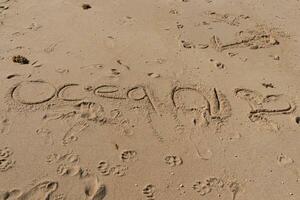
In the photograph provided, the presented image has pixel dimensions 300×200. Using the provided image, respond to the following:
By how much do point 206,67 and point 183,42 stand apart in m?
0.62

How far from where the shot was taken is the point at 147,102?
4.02m

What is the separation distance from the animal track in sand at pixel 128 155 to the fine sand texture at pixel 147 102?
15 mm

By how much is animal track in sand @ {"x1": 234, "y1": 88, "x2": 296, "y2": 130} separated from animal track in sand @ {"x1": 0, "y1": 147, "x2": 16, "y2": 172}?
7.81 feet

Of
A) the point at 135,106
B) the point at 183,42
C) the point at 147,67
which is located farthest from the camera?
the point at 183,42

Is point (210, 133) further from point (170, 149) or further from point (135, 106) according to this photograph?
point (135, 106)

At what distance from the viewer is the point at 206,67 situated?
4.59m

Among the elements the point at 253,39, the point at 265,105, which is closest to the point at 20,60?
the point at 265,105

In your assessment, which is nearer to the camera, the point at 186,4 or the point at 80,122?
the point at 80,122

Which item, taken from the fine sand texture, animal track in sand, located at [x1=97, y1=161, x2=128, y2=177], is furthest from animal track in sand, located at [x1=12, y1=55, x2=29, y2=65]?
animal track in sand, located at [x1=97, y1=161, x2=128, y2=177]

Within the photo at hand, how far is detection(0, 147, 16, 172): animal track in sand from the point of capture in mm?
3244

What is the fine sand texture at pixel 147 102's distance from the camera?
3.25 metres

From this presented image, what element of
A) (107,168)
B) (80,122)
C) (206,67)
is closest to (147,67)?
(206,67)

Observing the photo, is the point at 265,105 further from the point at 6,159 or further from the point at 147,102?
the point at 6,159

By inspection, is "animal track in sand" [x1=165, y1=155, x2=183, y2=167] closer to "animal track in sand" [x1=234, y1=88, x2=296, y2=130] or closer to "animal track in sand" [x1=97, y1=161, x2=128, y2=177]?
"animal track in sand" [x1=97, y1=161, x2=128, y2=177]
